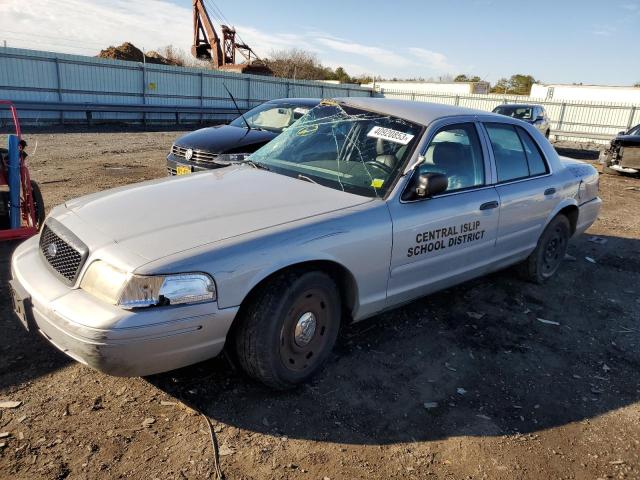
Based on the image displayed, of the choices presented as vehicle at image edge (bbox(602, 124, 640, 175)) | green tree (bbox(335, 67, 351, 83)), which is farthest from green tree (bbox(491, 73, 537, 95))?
vehicle at image edge (bbox(602, 124, 640, 175))

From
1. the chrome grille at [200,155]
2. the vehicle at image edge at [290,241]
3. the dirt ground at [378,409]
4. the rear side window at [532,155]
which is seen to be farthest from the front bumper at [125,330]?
the chrome grille at [200,155]

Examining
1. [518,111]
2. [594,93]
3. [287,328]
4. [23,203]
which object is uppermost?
[594,93]

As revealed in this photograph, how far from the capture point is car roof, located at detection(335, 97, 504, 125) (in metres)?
3.88

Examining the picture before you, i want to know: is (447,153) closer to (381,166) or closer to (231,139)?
(381,166)

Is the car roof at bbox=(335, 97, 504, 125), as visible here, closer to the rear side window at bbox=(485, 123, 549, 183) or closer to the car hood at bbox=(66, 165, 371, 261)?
the rear side window at bbox=(485, 123, 549, 183)

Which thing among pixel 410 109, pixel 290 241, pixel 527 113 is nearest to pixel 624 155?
pixel 527 113

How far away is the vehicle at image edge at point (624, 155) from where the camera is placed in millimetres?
12789

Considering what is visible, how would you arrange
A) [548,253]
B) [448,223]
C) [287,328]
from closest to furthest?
[287,328] < [448,223] < [548,253]

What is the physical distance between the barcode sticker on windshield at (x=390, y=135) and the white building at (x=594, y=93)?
1417 inches

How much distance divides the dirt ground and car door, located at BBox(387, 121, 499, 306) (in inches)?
20.4

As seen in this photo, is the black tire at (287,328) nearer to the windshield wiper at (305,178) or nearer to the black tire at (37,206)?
the windshield wiper at (305,178)

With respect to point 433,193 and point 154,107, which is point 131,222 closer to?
point 433,193

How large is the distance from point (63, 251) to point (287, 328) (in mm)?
1358

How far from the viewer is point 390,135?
12.3 ft
